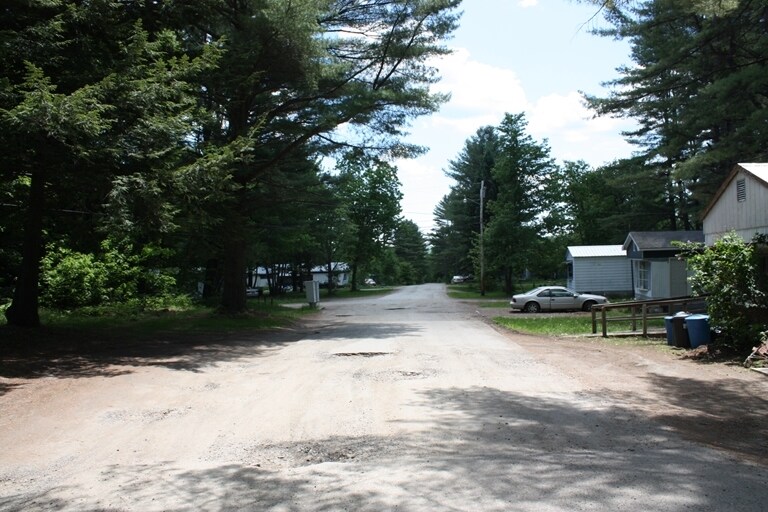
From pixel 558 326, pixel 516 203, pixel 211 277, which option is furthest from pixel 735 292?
pixel 516 203

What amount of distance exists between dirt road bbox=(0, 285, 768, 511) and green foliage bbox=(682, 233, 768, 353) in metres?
1.32

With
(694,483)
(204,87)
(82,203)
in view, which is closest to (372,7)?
(204,87)

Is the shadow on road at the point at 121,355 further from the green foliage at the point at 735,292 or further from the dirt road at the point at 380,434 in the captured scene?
the green foliage at the point at 735,292

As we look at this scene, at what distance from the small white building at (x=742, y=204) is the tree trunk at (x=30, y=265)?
16.8 metres

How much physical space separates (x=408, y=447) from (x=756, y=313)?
9490mm

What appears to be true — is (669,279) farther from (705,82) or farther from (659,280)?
(705,82)

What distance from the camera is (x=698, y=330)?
1346cm

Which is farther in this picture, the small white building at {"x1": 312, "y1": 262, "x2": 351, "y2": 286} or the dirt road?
the small white building at {"x1": 312, "y1": 262, "x2": 351, "y2": 286}

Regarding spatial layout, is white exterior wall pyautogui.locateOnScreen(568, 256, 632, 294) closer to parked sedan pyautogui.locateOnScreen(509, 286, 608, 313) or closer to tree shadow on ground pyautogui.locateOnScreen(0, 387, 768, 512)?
parked sedan pyautogui.locateOnScreen(509, 286, 608, 313)

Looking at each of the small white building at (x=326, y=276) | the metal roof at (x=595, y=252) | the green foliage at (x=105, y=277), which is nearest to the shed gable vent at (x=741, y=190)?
the metal roof at (x=595, y=252)

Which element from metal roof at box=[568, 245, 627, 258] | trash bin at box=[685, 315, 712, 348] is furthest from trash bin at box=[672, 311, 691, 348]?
metal roof at box=[568, 245, 627, 258]

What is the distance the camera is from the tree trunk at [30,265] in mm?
12977

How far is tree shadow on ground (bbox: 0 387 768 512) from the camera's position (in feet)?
14.0

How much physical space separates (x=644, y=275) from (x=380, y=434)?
2729 centimetres
